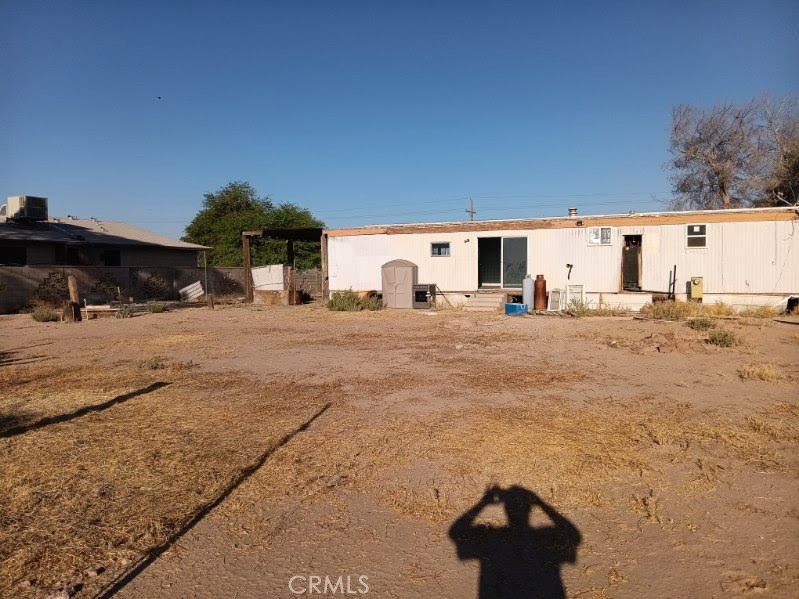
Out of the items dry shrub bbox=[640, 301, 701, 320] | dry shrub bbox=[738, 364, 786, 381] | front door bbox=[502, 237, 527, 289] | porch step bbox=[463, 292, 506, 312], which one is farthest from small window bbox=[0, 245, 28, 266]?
dry shrub bbox=[738, 364, 786, 381]

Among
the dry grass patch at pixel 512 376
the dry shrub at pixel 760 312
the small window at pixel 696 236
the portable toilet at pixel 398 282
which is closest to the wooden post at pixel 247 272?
the portable toilet at pixel 398 282

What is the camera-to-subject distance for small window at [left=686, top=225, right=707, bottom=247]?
16.9 meters

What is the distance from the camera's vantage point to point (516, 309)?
17.6 metres

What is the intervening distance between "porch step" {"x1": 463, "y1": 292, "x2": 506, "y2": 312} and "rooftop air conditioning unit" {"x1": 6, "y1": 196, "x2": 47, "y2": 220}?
23.2 metres

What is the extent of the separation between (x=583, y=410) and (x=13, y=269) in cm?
2188

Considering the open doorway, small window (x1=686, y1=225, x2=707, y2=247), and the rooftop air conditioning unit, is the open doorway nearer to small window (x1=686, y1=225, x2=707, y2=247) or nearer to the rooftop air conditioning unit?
small window (x1=686, y1=225, x2=707, y2=247)

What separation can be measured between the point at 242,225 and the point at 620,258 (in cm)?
3176

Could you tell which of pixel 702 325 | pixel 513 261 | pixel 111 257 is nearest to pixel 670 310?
pixel 702 325

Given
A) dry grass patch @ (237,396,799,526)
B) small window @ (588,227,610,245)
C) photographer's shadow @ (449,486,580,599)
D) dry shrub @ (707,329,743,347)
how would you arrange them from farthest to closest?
small window @ (588,227,610,245), dry shrub @ (707,329,743,347), dry grass patch @ (237,396,799,526), photographer's shadow @ (449,486,580,599)

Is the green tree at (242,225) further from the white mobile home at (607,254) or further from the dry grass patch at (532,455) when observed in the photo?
the dry grass patch at (532,455)

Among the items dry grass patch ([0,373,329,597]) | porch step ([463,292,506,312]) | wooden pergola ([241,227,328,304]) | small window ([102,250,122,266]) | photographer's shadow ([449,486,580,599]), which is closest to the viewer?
photographer's shadow ([449,486,580,599])

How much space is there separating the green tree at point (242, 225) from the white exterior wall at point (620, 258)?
17.3m

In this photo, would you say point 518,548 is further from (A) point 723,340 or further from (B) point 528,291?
(B) point 528,291

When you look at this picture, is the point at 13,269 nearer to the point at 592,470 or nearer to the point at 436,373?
the point at 436,373
